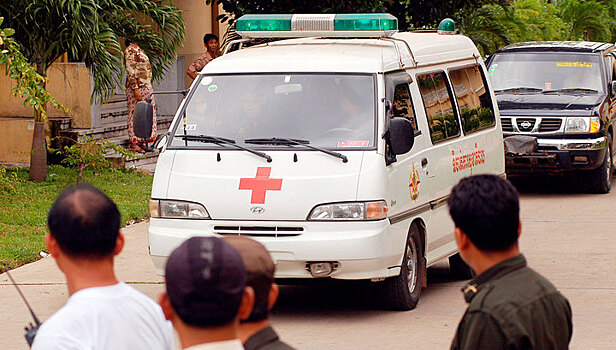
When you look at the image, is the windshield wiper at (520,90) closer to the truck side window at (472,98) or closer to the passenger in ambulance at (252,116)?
the truck side window at (472,98)

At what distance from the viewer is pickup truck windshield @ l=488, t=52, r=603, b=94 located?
52.2 ft

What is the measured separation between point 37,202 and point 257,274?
10770 millimetres

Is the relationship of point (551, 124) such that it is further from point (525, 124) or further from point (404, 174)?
point (404, 174)

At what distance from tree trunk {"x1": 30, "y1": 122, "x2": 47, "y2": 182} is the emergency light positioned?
616 centimetres

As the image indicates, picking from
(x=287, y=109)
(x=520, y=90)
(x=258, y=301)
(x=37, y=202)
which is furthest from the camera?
(x=520, y=90)

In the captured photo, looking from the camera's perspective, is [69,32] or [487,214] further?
[69,32]

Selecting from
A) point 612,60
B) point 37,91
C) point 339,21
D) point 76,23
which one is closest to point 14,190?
point 37,91

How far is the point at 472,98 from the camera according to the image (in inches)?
404

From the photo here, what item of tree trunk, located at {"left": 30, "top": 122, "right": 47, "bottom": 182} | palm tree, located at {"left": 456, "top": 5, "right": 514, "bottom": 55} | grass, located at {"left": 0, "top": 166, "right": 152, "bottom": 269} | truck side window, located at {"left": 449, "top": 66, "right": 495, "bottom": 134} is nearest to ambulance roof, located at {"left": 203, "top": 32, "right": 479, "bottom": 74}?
truck side window, located at {"left": 449, "top": 66, "right": 495, "bottom": 134}

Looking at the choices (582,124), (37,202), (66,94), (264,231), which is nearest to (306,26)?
(264,231)

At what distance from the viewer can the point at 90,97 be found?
1667 centimetres

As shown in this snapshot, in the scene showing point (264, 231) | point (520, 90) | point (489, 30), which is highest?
point (264, 231)

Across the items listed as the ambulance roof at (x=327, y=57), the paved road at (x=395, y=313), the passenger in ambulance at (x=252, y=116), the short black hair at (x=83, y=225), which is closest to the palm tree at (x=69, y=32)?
the paved road at (x=395, y=313)

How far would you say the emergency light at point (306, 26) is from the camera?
9297 mm
